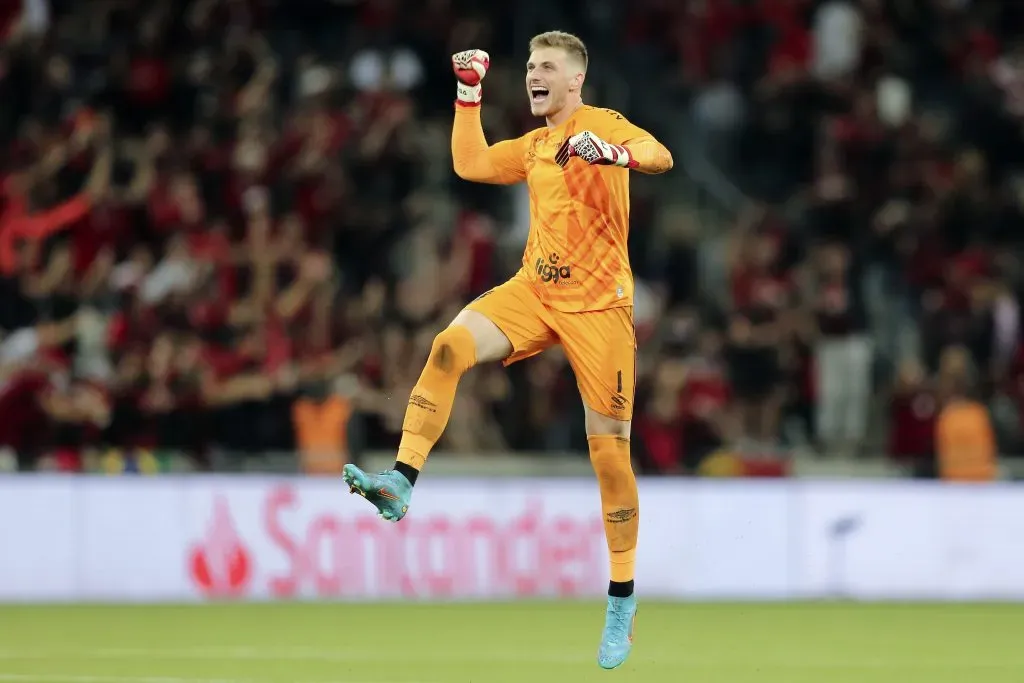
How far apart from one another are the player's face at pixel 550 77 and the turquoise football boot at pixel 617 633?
2584mm

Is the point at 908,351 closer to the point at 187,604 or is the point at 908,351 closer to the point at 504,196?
the point at 504,196

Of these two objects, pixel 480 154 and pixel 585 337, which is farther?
pixel 480 154

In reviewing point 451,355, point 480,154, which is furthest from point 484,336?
point 480,154

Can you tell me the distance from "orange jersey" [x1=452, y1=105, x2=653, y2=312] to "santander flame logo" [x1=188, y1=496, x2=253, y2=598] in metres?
7.84

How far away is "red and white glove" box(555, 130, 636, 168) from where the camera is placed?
8.72 m

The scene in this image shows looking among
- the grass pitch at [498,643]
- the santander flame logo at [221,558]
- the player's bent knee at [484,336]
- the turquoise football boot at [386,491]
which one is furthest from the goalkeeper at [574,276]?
the santander flame logo at [221,558]

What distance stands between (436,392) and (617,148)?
148 cm

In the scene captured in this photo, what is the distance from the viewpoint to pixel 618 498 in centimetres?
986

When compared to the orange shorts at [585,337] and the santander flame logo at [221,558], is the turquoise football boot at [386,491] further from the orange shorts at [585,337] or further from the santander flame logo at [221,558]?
the santander flame logo at [221,558]

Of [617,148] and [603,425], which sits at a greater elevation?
[617,148]

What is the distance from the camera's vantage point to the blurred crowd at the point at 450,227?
17.3 meters

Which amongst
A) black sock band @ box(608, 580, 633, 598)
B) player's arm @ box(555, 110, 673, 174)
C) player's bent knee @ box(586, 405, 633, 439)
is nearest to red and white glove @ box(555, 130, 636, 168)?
player's arm @ box(555, 110, 673, 174)

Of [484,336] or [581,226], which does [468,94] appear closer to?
[581,226]

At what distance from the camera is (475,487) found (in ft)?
55.8
